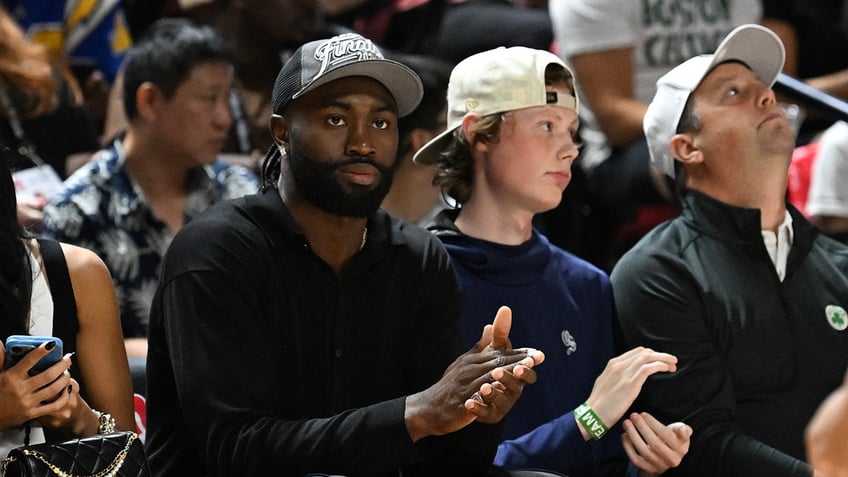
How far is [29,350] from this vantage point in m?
3.12

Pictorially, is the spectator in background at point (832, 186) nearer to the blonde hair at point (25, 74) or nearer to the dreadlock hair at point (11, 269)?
the blonde hair at point (25, 74)

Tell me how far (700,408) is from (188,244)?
4.50 feet

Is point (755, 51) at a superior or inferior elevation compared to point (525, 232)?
superior

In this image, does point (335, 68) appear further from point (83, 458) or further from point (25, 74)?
point (25, 74)

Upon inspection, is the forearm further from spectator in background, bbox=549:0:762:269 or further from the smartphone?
spectator in background, bbox=549:0:762:269

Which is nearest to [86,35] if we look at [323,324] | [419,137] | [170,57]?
[170,57]

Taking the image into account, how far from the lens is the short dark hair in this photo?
534 cm

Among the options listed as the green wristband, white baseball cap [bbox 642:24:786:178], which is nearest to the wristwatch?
the green wristband

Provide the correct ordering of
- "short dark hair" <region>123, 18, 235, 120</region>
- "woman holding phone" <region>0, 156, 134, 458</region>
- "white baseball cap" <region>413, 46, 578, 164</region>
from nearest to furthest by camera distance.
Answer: "woman holding phone" <region>0, 156, 134, 458</region>
"white baseball cap" <region>413, 46, 578, 164</region>
"short dark hair" <region>123, 18, 235, 120</region>

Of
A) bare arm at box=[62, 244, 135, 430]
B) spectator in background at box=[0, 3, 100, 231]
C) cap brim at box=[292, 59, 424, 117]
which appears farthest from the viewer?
spectator in background at box=[0, 3, 100, 231]

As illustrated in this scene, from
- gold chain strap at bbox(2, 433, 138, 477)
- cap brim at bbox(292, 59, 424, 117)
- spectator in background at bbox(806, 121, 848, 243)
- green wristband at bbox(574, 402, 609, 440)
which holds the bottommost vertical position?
spectator in background at bbox(806, 121, 848, 243)

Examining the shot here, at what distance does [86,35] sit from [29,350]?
3.50 meters

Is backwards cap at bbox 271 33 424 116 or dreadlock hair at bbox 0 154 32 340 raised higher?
backwards cap at bbox 271 33 424 116

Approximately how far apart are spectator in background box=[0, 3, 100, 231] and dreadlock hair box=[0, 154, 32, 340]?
6.07 ft
